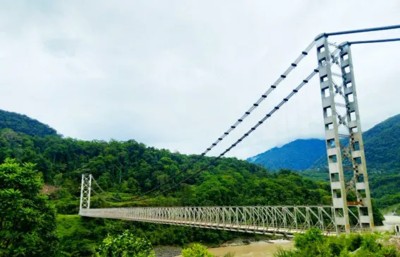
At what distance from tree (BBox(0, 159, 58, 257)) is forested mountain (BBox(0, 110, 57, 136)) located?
71.2 metres

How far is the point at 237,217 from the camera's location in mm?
12805

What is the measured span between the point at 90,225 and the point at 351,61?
24925mm

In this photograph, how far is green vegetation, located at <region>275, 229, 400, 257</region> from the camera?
6633 mm

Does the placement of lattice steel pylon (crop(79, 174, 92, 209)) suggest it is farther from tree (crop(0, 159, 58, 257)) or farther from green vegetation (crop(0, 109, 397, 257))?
tree (crop(0, 159, 58, 257))

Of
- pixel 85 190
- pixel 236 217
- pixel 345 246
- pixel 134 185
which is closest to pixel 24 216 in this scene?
pixel 236 217

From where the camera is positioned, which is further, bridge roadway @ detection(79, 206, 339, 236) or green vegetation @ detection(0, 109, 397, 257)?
green vegetation @ detection(0, 109, 397, 257)

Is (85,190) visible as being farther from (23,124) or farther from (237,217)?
(23,124)

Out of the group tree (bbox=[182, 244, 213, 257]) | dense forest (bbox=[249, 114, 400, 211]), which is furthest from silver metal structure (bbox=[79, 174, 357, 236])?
dense forest (bbox=[249, 114, 400, 211])

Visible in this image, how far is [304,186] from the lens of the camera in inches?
1730

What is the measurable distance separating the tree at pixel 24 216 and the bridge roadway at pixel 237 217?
631cm

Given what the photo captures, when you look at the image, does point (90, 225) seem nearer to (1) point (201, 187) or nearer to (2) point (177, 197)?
(2) point (177, 197)

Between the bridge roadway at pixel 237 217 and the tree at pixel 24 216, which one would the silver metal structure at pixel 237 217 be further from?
the tree at pixel 24 216

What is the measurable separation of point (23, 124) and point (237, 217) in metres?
78.7

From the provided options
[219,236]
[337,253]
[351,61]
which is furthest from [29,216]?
[219,236]
